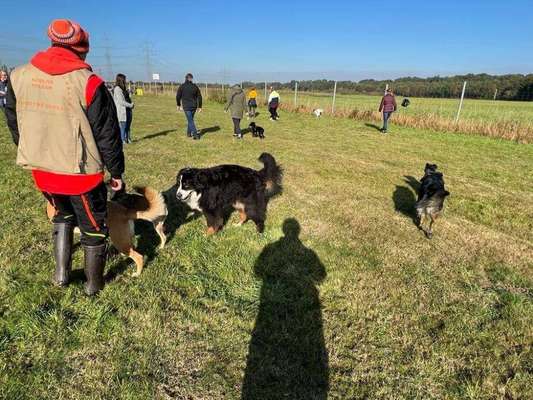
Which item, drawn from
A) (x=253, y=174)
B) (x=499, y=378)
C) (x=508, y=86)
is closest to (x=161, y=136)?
(x=253, y=174)

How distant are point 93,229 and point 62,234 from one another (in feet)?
1.41

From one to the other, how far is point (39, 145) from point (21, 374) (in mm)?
1648

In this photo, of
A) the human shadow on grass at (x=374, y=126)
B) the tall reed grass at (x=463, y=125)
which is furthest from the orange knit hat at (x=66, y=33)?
the tall reed grass at (x=463, y=125)

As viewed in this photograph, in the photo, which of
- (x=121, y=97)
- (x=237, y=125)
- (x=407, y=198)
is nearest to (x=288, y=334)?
(x=407, y=198)

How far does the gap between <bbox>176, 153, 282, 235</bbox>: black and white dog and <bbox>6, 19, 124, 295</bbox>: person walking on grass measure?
1558 millimetres

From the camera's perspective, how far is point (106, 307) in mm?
2871

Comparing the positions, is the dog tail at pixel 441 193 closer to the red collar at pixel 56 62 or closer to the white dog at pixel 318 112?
the red collar at pixel 56 62

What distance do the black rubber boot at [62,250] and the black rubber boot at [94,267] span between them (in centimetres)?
22

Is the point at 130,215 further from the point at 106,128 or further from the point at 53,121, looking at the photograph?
the point at 53,121

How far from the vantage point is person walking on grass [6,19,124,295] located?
86.5 inches

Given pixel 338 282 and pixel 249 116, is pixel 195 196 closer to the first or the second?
pixel 338 282

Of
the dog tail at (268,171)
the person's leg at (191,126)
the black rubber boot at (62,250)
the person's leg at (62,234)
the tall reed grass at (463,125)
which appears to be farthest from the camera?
the tall reed grass at (463,125)

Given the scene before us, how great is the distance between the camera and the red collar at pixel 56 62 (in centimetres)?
217

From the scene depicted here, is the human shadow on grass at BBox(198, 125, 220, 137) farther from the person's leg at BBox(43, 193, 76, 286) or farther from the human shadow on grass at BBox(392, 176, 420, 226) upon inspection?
the person's leg at BBox(43, 193, 76, 286)
